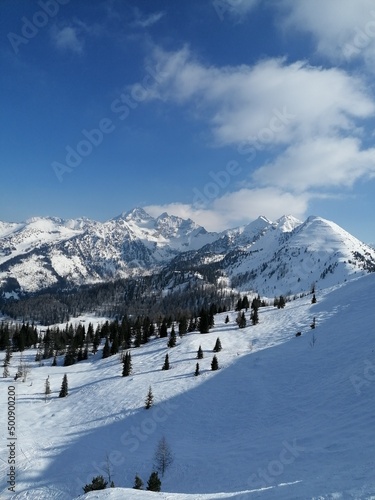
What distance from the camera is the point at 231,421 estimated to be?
4238 centimetres

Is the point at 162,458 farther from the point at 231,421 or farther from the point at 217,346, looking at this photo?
the point at 217,346

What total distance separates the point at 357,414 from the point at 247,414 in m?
16.9

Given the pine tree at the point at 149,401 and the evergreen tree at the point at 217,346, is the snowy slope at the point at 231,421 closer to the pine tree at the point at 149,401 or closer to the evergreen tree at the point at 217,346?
the pine tree at the point at 149,401

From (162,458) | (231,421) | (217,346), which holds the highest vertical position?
(217,346)

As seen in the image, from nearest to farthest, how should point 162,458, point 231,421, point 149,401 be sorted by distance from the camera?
point 162,458 < point 231,421 < point 149,401

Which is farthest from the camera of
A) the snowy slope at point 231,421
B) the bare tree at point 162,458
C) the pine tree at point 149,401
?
the pine tree at point 149,401

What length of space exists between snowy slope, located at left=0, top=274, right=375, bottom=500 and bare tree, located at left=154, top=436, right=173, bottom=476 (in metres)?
0.81

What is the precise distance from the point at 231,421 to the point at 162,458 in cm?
1106

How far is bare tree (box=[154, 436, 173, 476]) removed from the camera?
34.4 m

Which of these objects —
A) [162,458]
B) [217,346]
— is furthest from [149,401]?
[217,346]

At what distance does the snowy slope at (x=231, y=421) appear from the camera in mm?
23469

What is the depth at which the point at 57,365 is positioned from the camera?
314 ft

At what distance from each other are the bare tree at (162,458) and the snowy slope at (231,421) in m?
0.81

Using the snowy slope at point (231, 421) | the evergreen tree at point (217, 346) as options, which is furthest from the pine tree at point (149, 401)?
the evergreen tree at point (217, 346)
